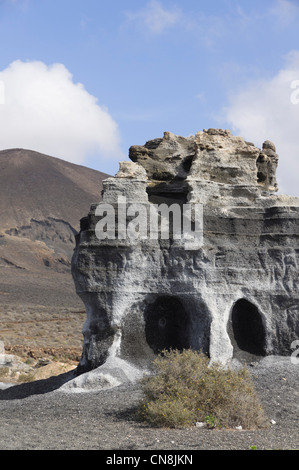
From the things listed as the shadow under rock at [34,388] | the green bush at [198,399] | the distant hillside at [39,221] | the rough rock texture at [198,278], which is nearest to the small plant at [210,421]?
the green bush at [198,399]

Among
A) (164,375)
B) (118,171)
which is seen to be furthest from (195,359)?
(118,171)

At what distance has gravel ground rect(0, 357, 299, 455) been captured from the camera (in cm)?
961

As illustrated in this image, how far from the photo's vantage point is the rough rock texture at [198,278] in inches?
599

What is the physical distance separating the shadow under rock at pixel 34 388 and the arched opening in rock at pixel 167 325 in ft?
7.75

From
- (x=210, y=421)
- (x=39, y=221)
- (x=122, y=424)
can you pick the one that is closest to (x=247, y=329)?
(x=210, y=421)

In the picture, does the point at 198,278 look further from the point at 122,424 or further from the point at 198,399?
the point at 122,424

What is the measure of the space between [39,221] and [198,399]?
3851 inches

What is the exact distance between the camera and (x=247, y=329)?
15984 millimetres

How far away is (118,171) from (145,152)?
5.31 feet

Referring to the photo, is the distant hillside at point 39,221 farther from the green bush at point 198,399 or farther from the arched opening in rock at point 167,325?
the green bush at point 198,399

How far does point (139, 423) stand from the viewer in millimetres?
11258

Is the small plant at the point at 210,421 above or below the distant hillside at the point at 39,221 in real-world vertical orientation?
below

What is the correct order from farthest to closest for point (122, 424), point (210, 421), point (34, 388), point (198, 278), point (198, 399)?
point (34, 388)
point (198, 278)
point (198, 399)
point (122, 424)
point (210, 421)

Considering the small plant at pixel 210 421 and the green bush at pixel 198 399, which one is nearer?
the small plant at pixel 210 421
